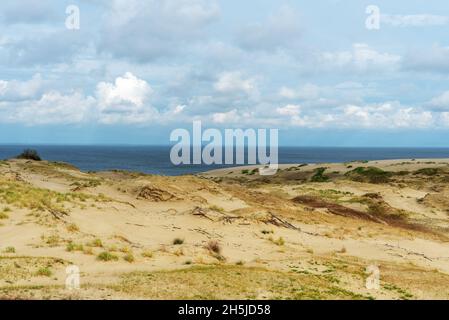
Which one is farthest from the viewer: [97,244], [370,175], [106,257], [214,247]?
[370,175]

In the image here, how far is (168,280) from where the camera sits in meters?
15.9

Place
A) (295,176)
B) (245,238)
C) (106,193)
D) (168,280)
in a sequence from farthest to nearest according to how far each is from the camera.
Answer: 1. (295,176)
2. (106,193)
3. (245,238)
4. (168,280)

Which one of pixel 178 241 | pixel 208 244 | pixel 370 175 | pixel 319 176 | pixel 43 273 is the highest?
pixel 43 273

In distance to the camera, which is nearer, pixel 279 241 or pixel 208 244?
pixel 208 244

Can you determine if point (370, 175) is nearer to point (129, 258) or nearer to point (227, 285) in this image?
point (129, 258)

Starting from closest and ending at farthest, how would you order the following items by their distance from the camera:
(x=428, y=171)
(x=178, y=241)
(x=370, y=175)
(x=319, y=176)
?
1. (x=178, y=241)
2. (x=428, y=171)
3. (x=370, y=175)
4. (x=319, y=176)

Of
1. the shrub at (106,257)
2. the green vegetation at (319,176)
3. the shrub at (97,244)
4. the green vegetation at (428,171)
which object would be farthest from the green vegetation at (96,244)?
the green vegetation at (428,171)

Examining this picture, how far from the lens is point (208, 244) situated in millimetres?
23891

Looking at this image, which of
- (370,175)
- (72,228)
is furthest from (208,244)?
(370,175)

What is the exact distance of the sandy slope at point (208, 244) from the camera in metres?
15.8

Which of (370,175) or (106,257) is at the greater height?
(106,257)
